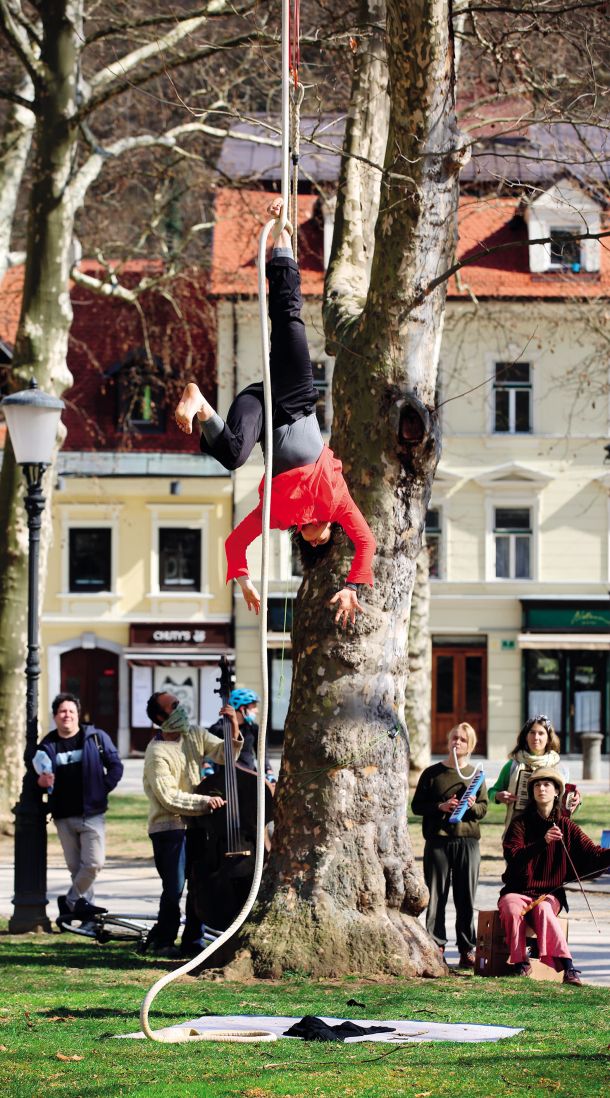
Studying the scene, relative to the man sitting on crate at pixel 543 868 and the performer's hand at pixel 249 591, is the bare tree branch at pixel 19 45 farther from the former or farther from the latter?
the performer's hand at pixel 249 591

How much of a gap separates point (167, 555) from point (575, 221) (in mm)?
11799

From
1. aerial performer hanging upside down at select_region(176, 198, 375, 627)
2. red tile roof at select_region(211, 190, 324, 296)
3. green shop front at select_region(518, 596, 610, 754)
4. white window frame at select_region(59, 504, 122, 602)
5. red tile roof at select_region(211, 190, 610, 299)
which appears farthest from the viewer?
white window frame at select_region(59, 504, 122, 602)

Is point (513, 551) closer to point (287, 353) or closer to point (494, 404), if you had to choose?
point (494, 404)

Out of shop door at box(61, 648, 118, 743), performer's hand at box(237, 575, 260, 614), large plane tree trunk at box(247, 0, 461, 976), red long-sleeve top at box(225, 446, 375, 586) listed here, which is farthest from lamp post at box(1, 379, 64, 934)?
shop door at box(61, 648, 118, 743)

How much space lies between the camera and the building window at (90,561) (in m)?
37.9

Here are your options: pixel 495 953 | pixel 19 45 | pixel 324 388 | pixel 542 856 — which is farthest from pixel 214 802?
pixel 324 388

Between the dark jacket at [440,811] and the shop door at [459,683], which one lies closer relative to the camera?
the dark jacket at [440,811]

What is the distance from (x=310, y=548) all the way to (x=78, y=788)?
4417 mm

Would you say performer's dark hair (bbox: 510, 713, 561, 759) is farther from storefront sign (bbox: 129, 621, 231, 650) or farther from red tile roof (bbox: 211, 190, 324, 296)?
storefront sign (bbox: 129, 621, 231, 650)

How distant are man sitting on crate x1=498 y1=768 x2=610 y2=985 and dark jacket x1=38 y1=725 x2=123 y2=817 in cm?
317

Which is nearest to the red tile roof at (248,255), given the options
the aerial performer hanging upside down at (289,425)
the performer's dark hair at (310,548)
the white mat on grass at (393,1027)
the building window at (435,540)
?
the building window at (435,540)

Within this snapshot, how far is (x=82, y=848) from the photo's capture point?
478 inches

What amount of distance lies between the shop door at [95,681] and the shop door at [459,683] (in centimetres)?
737

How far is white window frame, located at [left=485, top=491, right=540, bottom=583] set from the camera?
3750 cm
